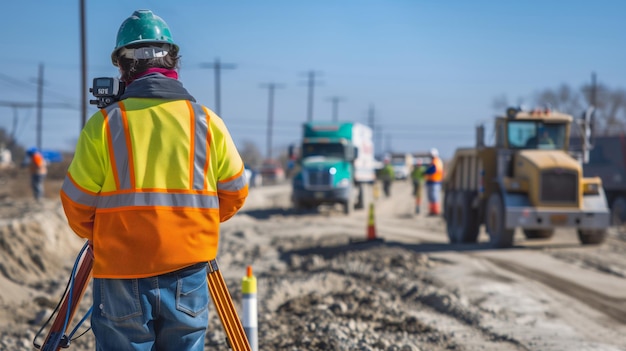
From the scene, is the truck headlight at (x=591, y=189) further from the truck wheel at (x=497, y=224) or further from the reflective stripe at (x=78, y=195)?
the reflective stripe at (x=78, y=195)

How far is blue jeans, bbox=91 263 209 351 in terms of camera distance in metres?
3.55

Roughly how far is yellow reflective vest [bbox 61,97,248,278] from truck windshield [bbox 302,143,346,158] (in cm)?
2591

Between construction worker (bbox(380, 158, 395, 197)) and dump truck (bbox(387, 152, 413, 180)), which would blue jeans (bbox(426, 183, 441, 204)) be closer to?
construction worker (bbox(380, 158, 395, 197))

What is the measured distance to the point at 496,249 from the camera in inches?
656

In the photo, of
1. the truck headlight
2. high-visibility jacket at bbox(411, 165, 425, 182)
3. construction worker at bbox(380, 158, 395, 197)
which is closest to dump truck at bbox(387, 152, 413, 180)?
construction worker at bbox(380, 158, 395, 197)

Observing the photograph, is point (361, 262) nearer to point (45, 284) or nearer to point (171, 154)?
point (45, 284)

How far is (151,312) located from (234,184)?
66cm

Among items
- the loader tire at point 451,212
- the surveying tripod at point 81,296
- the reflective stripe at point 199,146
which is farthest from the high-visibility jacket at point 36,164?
the reflective stripe at point 199,146

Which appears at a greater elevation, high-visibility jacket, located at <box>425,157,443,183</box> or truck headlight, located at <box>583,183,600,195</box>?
truck headlight, located at <box>583,183,600,195</box>

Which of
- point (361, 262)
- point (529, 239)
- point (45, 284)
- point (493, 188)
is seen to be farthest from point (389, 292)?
point (529, 239)

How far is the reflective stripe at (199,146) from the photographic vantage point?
3680 mm

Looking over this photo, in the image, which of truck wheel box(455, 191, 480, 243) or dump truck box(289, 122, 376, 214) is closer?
truck wheel box(455, 191, 480, 243)

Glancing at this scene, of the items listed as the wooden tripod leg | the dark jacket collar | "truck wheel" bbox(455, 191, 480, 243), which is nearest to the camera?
the dark jacket collar

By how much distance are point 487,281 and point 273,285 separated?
295cm
